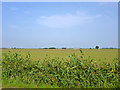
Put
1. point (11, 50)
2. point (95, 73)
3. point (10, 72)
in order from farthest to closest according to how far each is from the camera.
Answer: point (11, 50), point (10, 72), point (95, 73)

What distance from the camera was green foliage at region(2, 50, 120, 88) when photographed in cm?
567

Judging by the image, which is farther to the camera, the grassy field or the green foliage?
the grassy field

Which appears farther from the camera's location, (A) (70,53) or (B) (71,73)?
(A) (70,53)

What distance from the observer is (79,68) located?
579cm

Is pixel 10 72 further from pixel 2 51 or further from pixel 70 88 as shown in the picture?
pixel 70 88

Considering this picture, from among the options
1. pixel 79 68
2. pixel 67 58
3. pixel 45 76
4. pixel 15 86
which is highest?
pixel 67 58

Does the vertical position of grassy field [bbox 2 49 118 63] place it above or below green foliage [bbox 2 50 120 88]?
above

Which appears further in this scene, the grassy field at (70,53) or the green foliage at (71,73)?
the grassy field at (70,53)

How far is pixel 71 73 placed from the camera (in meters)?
5.67

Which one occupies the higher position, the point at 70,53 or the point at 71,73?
the point at 70,53

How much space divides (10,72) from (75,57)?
3392 millimetres

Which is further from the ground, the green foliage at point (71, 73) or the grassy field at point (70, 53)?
the grassy field at point (70, 53)

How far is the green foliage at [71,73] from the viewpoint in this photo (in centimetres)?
567

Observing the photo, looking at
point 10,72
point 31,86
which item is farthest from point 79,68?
point 10,72
